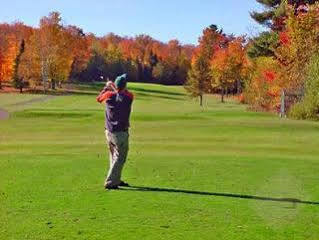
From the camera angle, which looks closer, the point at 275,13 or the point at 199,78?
the point at 275,13

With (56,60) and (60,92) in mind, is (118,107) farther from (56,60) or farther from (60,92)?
(60,92)

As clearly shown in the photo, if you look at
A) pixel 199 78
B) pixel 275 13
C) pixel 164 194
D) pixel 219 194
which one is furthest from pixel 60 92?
→ pixel 219 194

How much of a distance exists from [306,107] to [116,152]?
1489 inches

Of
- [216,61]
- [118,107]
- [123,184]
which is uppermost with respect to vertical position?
[216,61]

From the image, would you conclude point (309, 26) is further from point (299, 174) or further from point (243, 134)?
point (299, 174)

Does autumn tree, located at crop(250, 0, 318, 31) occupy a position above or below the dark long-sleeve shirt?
above

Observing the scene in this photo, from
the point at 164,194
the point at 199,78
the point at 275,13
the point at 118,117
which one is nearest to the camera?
the point at 164,194

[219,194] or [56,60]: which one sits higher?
[56,60]

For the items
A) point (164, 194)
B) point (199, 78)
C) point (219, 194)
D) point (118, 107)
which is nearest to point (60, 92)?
point (199, 78)

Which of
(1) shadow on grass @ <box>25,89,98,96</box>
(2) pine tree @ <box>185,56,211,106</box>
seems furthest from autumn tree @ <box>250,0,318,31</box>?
(1) shadow on grass @ <box>25,89,98,96</box>

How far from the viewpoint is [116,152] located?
12.6 metres

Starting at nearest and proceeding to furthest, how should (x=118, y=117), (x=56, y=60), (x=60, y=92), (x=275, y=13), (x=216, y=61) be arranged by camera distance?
(x=118, y=117) → (x=275, y=13) → (x=216, y=61) → (x=56, y=60) → (x=60, y=92)

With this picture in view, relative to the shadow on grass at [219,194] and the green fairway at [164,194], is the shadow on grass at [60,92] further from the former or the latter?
the shadow on grass at [219,194]

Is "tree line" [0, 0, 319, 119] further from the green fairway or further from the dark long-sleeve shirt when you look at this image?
→ the dark long-sleeve shirt
